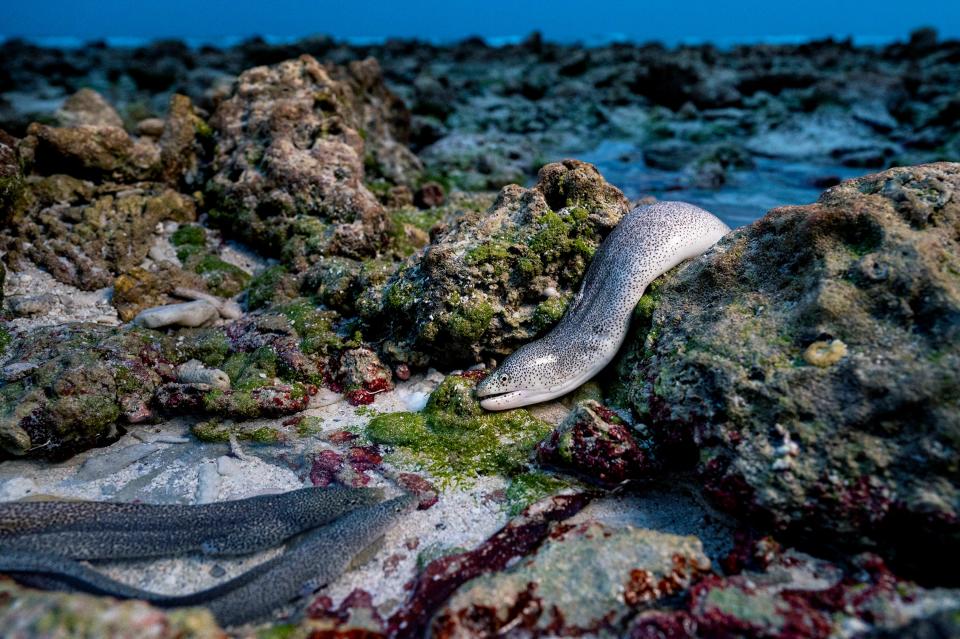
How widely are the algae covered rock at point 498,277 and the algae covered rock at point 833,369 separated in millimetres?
990

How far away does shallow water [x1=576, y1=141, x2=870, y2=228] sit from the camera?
9516mm

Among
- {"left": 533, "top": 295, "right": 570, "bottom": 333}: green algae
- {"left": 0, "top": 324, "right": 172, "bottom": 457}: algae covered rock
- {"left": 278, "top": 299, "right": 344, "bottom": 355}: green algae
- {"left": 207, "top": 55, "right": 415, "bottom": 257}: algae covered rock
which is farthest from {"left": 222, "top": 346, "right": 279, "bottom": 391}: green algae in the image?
{"left": 533, "top": 295, "right": 570, "bottom": 333}: green algae

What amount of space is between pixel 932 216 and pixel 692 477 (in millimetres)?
2232

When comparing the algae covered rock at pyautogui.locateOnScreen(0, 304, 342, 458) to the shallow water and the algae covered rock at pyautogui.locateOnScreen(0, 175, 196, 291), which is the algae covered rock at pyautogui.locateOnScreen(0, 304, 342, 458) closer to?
the algae covered rock at pyautogui.locateOnScreen(0, 175, 196, 291)

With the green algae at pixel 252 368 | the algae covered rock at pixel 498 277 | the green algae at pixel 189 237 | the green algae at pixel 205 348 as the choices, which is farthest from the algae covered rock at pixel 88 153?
the algae covered rock at pixel 498 277

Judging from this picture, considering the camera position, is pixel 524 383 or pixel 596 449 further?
pixel 524 383

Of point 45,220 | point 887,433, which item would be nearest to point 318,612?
point 887,433

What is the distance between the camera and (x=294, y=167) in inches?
261

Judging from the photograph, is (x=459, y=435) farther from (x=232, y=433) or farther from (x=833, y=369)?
(x=833, y=369)

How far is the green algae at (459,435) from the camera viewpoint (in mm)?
4066

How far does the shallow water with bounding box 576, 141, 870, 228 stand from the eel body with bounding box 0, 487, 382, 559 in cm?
730

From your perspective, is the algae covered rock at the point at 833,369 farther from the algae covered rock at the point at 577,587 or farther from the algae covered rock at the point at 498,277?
the algae covered rock at the point at 498,277

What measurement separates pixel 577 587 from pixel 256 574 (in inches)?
65.9

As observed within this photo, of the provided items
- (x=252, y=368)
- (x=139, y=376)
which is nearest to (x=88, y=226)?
(x=139, y=376)
